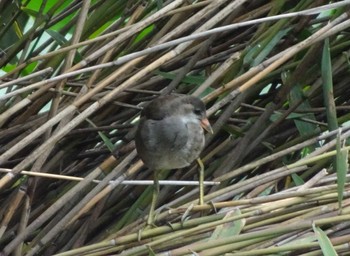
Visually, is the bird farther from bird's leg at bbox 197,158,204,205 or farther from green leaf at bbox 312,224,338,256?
green leaf at bbox 312,224,338,256

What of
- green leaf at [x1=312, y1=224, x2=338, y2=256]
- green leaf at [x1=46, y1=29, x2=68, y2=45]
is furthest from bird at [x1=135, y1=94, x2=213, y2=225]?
green leaf at [x1=312, y1=224, x2=338, y2=256]

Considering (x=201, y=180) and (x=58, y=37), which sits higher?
(x=58, y=37)

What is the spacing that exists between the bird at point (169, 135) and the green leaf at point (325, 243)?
0.30 m

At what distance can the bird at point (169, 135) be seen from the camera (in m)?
1.50

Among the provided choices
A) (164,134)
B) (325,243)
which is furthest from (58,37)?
(325,243)

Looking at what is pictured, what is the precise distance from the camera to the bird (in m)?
1.50

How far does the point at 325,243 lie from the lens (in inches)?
47.7

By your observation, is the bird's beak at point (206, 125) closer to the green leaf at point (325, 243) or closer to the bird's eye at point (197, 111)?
the bird's eye at point (197, 111)

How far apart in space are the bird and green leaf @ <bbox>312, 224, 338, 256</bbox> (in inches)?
12.0

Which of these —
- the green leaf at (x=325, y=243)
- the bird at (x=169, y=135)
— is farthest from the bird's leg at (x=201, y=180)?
the green leaf at (x=325, y=243)

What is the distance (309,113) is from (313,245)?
41cm

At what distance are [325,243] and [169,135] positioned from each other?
403mm

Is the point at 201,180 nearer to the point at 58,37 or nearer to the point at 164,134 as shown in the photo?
the point at 164,134

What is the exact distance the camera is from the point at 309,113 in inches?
63.4
